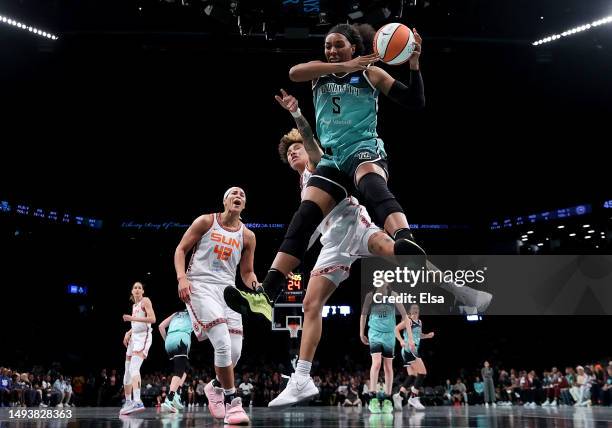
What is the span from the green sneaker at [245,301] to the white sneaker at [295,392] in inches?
18.9

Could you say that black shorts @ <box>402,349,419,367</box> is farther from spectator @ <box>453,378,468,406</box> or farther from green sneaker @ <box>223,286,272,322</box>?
spectator @ <box>453,378,468,406</box>

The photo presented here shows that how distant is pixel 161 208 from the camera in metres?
30.7

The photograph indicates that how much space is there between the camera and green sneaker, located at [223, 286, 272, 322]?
3975 millimetres

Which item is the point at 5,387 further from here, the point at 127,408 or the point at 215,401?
the point at 215,401

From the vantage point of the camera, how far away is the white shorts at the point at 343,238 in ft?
14.3

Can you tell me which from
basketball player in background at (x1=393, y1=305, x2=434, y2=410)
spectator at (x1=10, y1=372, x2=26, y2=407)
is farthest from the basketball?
spectator at (x1=10, y1=372, x2=26, y2=407)

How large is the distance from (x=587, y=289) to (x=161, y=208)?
1823 cm

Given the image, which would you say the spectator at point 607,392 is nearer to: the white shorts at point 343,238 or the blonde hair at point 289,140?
the blonde hair at point 289,140

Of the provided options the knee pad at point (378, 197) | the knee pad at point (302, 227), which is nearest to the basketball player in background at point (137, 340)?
the knee pad at point (302, 227)

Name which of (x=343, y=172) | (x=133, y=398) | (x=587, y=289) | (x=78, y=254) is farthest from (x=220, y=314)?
(x=78, y=254)

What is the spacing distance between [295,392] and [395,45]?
7.24 feet

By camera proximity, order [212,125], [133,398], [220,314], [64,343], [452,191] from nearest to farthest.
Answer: [220,314] → [133,398] → [212,125] → [64,343] → [452,191]

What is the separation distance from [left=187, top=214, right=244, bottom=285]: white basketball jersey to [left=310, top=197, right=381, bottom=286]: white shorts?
2193mm

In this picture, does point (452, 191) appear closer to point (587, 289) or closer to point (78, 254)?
point (587, 289)
